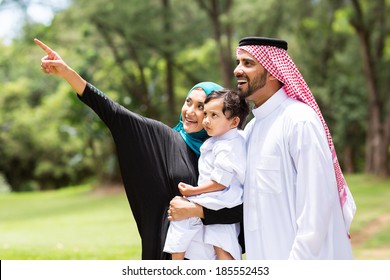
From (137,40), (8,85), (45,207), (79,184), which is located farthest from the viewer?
(79,184)

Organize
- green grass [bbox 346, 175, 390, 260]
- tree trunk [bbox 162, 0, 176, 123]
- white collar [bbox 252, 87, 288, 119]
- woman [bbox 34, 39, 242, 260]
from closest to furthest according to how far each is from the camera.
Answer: white collar [bbox 252, 87, 288, 119] → woman [bbox 34, 39, 242, 260] → green grass [bbox 346, 175, 390, 260] → tree trunk [bbox 162, 0, 176, 123]

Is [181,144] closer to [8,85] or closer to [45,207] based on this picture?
[45,207]

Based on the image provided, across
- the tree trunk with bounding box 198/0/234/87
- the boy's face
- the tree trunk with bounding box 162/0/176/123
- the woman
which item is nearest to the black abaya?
the woman

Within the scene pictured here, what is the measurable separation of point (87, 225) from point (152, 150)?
49.9 ft

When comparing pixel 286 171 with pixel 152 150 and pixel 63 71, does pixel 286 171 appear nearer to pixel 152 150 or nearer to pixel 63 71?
pixel 152 150

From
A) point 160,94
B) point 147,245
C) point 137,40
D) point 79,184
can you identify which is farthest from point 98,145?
point 147,245

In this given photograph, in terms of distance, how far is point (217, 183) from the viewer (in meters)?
3.33

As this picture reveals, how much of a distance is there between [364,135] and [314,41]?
17.9 feet

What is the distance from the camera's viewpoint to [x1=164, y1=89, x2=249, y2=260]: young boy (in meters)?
3.34

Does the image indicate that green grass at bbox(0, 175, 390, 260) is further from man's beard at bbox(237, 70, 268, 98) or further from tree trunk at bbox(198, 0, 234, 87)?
tree trunk at bbox(198, 0, 234, 87)

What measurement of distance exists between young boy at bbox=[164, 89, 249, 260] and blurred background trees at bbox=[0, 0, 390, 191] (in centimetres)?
2024

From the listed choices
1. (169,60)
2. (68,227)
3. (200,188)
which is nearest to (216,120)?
(200,188)

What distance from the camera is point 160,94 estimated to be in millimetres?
31359

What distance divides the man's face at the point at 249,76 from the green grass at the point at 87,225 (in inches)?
215
